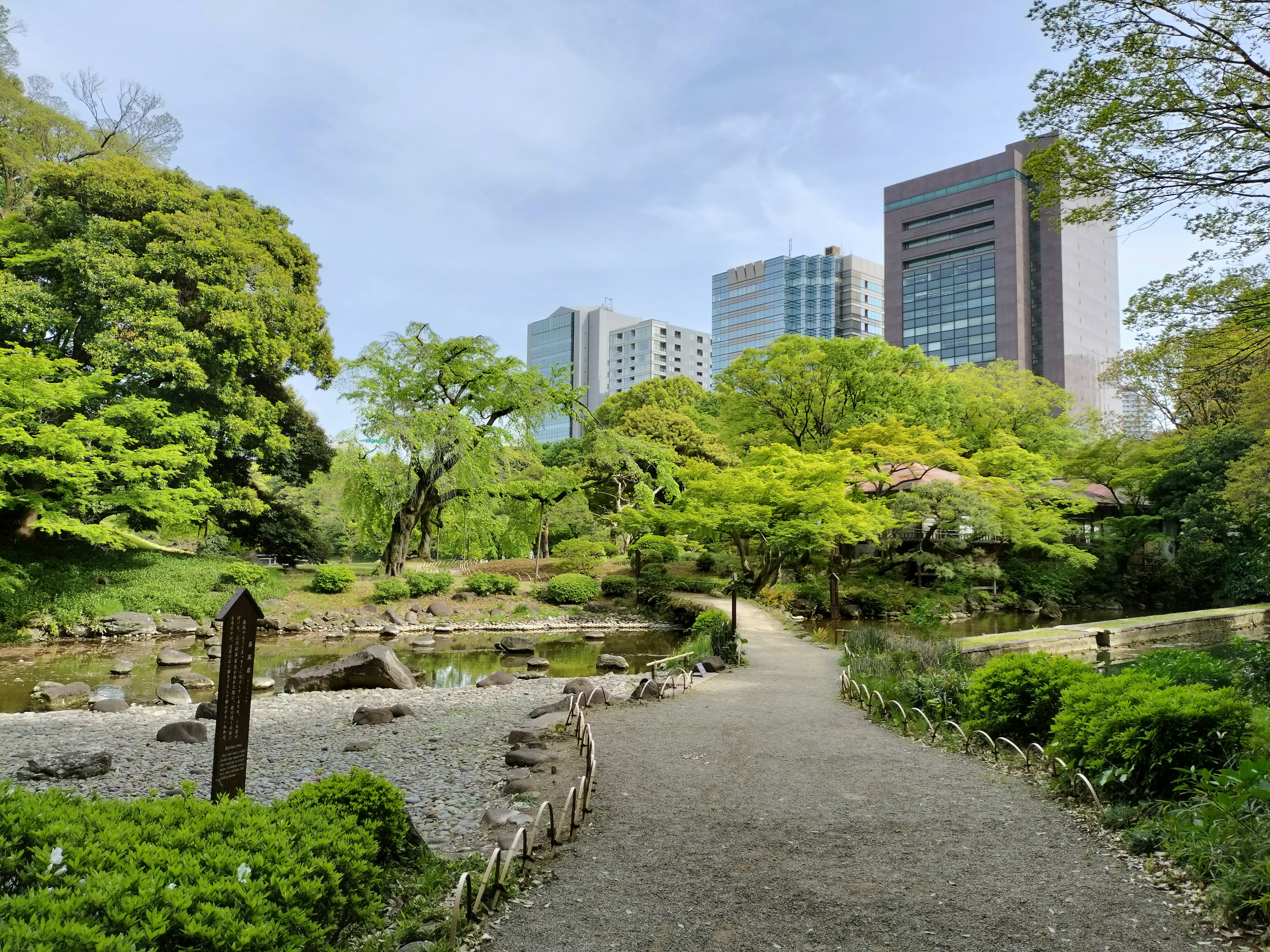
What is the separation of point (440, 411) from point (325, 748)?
565 inches

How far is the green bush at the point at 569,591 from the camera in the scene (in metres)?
24.1

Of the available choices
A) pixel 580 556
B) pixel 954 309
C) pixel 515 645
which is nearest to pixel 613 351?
pixel 954 309

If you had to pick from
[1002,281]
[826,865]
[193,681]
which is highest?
[1002,281]

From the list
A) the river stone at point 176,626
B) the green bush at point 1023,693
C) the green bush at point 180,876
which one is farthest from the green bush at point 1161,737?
the river stone at point 176,626

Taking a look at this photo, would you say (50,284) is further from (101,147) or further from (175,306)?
(101,147)

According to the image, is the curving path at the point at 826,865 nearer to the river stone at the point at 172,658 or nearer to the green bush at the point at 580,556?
the river stone at the point at 172,658

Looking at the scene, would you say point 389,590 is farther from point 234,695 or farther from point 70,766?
point 234,695

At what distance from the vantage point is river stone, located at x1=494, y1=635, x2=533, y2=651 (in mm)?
17875

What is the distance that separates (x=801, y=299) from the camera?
8731 cm

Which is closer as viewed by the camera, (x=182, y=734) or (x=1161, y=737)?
(x=1161, y=737)

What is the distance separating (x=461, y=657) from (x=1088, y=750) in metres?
13.8

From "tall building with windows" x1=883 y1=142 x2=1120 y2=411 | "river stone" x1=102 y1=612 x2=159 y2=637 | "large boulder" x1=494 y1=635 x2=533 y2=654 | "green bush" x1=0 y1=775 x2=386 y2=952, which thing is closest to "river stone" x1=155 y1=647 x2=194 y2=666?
"river stone" x1=102 y1=612 x2=159 y2=637

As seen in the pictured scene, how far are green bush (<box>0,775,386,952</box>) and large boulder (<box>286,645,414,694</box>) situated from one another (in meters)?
A: 9.07

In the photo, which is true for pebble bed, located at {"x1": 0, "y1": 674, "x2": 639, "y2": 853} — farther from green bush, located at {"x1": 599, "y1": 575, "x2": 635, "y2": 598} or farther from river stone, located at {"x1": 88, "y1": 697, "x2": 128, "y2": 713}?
green bush, located at {"x1": 599, "y1": 575, "x2": 635, "y2": 598}
